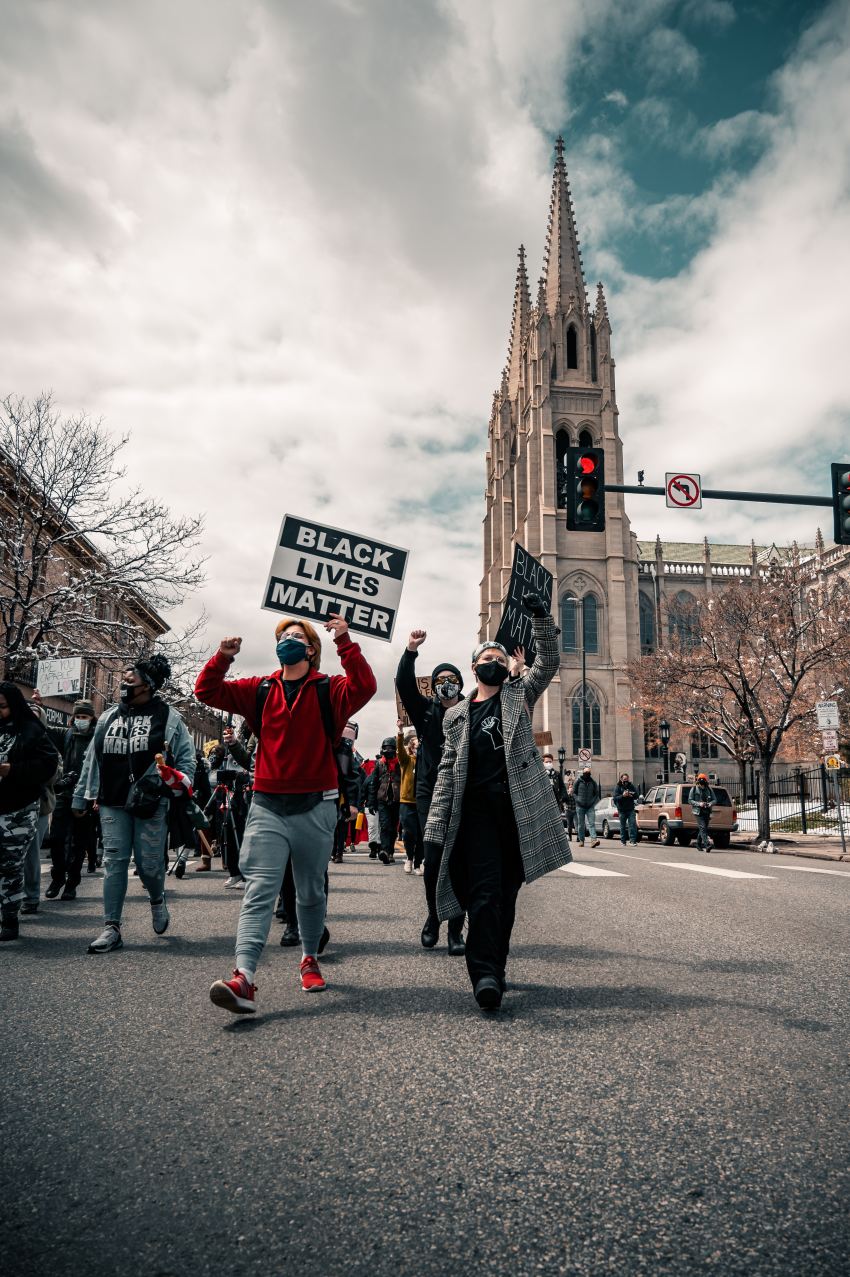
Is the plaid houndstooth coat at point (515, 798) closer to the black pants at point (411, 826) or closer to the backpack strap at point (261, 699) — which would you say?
the backpack strap at point (261, 699)

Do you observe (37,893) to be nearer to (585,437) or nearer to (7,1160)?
(7,1160)

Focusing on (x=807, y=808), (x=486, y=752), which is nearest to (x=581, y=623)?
(x=807, y=808)

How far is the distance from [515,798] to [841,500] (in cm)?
982

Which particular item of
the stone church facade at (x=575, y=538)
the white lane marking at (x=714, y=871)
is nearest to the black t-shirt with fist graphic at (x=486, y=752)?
the white lane marking at (x=714, y=871)

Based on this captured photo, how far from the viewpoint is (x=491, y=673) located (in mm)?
4570

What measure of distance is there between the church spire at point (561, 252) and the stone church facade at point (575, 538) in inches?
4.5

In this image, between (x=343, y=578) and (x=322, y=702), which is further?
(x=343, y=578)

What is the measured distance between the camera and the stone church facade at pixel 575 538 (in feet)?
195

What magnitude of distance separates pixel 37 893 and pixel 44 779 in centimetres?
206

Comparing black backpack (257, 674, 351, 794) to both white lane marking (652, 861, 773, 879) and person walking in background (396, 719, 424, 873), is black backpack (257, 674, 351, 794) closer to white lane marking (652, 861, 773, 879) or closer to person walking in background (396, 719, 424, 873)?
person walking in background (396, 719, 424, 873)

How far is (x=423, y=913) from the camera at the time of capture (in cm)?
755

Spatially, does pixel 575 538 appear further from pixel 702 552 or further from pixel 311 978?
pixel 311 978

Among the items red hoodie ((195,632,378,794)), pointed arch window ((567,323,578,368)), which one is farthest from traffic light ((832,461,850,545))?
pointed arch window ((567,323,578,368))

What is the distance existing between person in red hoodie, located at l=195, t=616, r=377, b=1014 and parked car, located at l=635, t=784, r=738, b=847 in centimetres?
2061
